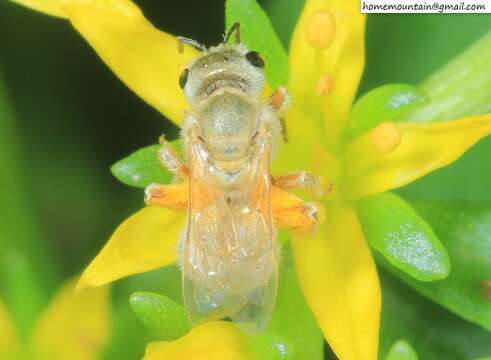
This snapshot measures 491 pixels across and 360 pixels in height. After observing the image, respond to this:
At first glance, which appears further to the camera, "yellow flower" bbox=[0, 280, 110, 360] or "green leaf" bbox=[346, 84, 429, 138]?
"yellow flower" bbox=[0, 280, 110, 360]

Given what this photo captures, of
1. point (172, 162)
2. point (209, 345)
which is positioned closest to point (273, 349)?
point (209, 345)

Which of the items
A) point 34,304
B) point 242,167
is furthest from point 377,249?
point 34,304

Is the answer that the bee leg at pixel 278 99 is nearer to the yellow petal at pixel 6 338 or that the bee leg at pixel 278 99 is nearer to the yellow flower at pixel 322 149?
the yellow flower at pixel 322 149

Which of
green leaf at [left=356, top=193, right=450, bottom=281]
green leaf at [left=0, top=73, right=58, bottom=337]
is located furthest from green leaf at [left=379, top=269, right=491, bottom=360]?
green leaf at [left=0, top=73, right=58, bottom=337]

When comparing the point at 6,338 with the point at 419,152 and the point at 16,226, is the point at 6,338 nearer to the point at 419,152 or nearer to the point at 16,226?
the point at 16,226

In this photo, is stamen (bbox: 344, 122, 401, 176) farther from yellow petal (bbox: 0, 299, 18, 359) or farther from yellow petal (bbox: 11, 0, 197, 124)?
yellow petal (bbox: 0, 299, 18, 359)

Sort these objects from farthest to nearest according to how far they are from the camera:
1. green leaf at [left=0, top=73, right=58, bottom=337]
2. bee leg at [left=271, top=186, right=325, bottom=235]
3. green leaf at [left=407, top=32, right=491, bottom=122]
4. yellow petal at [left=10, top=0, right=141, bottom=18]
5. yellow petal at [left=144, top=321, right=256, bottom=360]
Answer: green leaf at [left=0, top=73, right=58, bottom=337] → green leaf at [left=407, top=32, right=491, bottom=122] → yellow petal at [left=10, top=0, right=141, bottom=18] → bee leg at [left=271, top=186, right=325, bottom=235] → yellow petal at [left=144, top=321, right=256, bottom=360]

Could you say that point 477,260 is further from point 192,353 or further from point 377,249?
point 192,353
